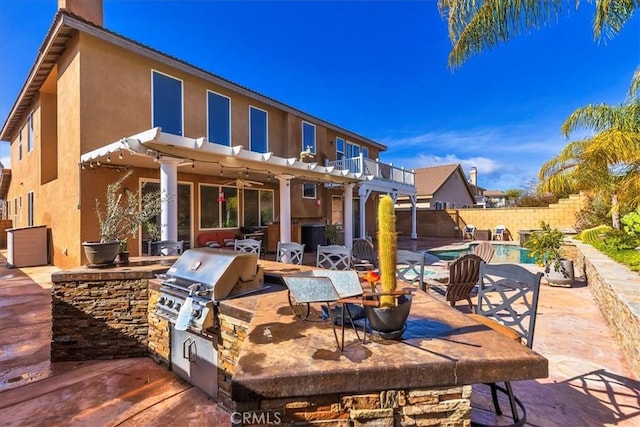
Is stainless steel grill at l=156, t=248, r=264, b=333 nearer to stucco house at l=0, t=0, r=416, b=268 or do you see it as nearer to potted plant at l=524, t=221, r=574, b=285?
stucco house at l=0, t=0, r=416, b=268

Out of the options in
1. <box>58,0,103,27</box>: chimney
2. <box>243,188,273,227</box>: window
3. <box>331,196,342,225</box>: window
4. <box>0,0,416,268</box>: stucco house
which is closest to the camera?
<box>0,0,416,268</box>: stucco house

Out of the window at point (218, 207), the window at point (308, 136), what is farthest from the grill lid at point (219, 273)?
the window at point (308, 136)

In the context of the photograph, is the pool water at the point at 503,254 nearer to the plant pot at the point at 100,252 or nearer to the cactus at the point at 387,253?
the plant pot at the point at 100,252

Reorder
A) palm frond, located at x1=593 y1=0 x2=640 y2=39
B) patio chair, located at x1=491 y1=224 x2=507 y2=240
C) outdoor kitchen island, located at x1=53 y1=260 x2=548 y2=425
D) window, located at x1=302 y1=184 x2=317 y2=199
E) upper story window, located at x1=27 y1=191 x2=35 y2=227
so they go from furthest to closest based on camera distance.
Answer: patio chair, located at x1=491 y1=224 x2=507 y2=240 → window, located at x1=302 y1=184 x2=317 y2=199 → upper story window, located at x1=27 y1=191 x2=35 y2=227 → palm frond, located at x1=593 y1=0 x2=640 y2=39 → outdoor kitchen island, located at x1=53 y1=260 x2=548 y2=425

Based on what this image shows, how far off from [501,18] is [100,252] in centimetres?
846

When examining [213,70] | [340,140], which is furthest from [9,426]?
[340,140]

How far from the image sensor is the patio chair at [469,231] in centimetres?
1916

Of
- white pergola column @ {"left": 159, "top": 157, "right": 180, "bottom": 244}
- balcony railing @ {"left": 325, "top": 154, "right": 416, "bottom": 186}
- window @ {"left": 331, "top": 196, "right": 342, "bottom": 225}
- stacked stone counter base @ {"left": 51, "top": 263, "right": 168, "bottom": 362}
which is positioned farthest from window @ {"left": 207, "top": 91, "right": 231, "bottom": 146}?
window @ {"left": 331, "top": 196, "right": 342, "bottom": 225}

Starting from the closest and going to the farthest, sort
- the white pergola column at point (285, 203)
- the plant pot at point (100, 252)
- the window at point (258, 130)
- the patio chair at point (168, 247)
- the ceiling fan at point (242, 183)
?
the plant pot at point (100, 252)
the patio chair at point (168, 247)
the white pergola column at point (285, 203)
the ceiling fan at point (242, 183)
the window at point (258, 130)

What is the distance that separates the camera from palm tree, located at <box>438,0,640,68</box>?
5.58 m

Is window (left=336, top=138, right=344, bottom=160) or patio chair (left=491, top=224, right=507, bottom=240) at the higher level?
window (left=336, top=138, right=344, bottom=160)

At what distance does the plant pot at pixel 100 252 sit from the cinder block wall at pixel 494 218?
13.3m

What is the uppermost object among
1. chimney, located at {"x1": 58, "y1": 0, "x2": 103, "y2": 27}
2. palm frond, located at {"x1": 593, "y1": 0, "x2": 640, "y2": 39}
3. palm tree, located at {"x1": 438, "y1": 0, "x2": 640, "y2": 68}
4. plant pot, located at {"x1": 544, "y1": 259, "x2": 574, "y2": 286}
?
chimney, located at {"x1": 58, "y1": 0, "x2": 103, "y2": 27}

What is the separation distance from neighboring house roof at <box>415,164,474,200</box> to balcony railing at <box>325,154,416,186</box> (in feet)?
22.8
